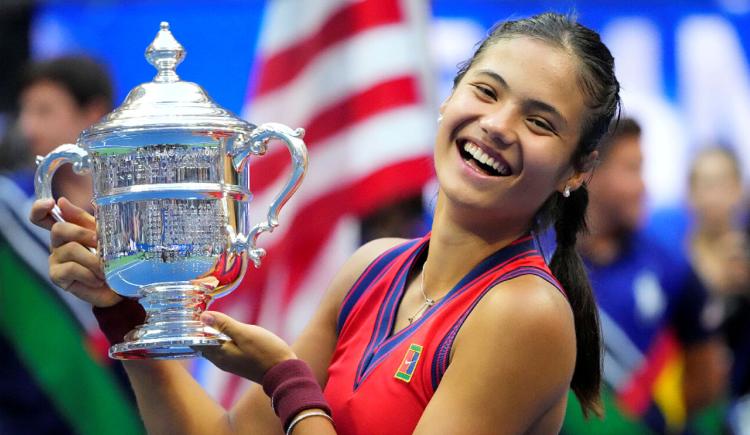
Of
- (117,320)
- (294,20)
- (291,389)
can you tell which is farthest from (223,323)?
(294,20)

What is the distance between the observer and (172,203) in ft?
8.14

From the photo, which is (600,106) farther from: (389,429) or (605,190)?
(605,190)

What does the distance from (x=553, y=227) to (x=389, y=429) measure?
509 millimetres

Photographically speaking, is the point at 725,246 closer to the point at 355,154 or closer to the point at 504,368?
the point at 355,154

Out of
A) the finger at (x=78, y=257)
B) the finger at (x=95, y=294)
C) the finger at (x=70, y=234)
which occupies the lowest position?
the finger at (x=95, y=294)

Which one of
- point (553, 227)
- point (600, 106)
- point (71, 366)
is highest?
point (600, 106)

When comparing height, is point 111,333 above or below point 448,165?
below

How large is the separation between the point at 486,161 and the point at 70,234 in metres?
0.72

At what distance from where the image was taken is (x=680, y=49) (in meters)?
5.67

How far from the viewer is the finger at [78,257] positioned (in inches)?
101

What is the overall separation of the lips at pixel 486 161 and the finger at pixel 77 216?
0.66m

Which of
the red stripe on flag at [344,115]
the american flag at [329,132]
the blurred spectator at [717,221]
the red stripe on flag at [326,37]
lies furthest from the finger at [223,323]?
the blurred spectator at [717,221]

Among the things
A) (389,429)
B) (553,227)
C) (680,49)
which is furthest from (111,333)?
(680,49)

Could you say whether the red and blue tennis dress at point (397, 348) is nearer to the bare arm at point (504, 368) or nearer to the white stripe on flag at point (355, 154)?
the bare arm at point (504, 368)
